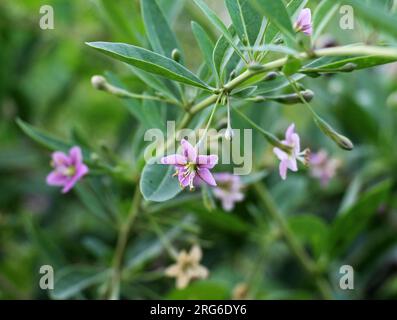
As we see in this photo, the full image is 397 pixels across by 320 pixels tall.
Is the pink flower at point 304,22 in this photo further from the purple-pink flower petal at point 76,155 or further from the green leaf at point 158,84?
the purple-pink flower petal at point 76,155

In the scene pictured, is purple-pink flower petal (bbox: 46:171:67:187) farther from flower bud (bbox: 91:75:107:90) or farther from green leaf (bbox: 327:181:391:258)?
green leaf (bbox: 327:181:391:258)

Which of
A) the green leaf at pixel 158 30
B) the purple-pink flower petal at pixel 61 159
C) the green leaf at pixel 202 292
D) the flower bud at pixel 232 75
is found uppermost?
the green leaf at pixel 158 30

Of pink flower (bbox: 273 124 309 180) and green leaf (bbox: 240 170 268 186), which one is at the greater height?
green leaf (bbox: 240 170 268 186)

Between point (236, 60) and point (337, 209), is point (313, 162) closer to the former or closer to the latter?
point (337, 209)

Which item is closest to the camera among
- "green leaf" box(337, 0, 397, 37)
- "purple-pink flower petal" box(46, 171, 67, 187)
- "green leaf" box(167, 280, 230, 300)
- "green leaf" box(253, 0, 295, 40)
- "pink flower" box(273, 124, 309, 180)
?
"green leaf" box(337, 0, 397, 37)

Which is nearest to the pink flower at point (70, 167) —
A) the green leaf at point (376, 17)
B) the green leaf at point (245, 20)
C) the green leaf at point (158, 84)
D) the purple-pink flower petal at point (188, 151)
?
the green leaf at point (158, 84)

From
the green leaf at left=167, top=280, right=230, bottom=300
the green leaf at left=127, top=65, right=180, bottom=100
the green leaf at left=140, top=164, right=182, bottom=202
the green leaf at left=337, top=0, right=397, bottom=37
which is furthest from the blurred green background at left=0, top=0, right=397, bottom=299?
the green leaf at left=337, top=0, right=397, bottom=37

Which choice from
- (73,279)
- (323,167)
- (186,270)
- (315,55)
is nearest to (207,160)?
(315,55)
